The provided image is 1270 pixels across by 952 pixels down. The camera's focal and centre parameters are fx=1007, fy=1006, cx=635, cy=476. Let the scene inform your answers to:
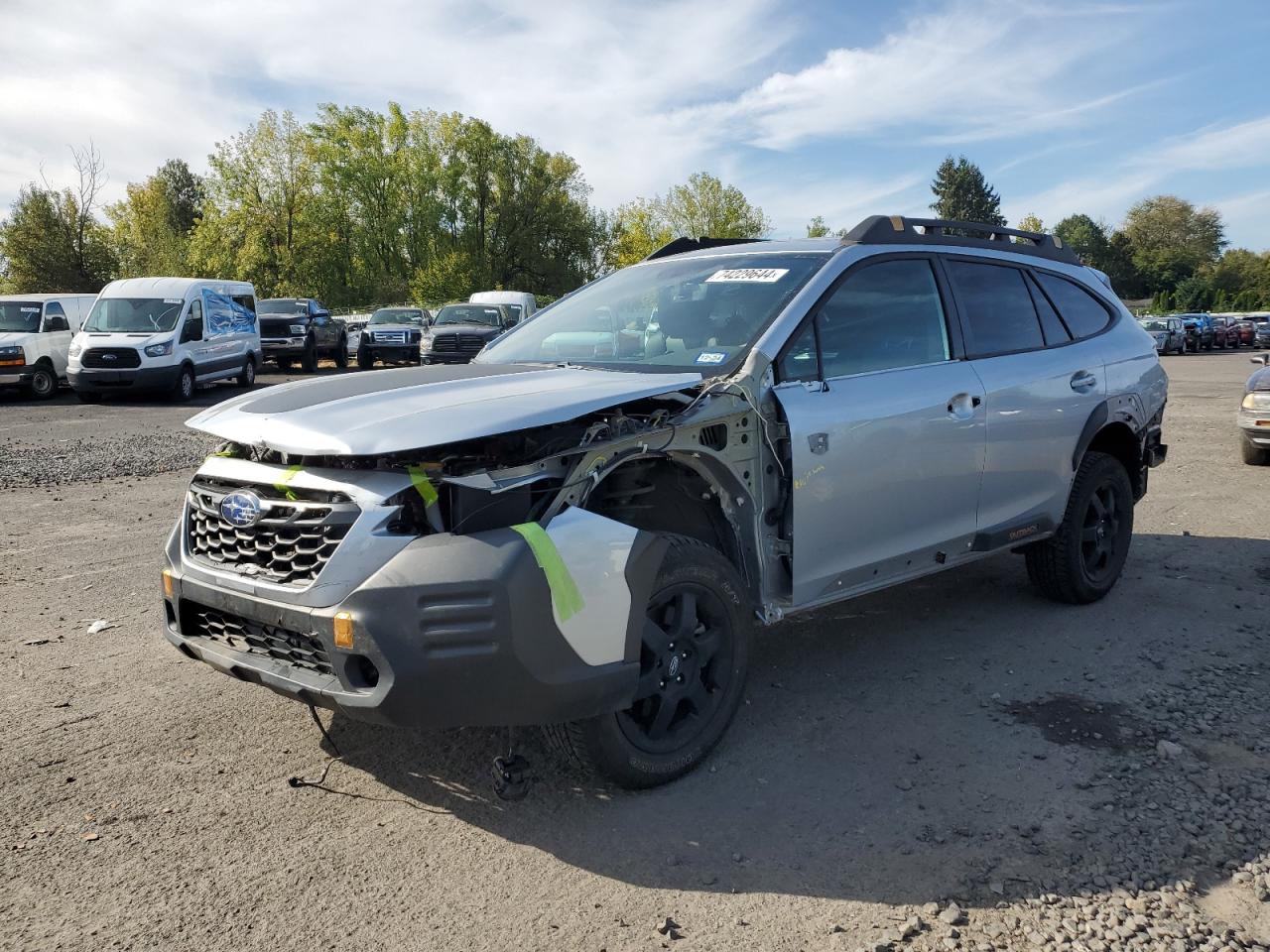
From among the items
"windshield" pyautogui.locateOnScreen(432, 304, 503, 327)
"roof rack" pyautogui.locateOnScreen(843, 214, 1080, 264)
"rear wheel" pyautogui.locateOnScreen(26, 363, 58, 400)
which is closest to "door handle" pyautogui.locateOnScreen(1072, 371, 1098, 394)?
"roof rack" pyautogui.locateOnScreen(843, 214, 1080, 264)

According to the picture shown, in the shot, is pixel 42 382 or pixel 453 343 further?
pixel 453 343

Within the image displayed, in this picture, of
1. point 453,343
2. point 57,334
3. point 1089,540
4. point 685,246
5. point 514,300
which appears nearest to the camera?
point 685,246

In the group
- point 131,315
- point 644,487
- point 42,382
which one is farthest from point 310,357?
point 644,487

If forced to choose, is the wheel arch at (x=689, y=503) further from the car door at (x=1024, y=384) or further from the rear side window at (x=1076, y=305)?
the rear side window at (x=1076, y=305)

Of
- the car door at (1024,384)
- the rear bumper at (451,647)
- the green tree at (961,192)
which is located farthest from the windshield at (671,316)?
the green tree at (961,192)

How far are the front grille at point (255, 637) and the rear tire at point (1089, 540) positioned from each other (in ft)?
12.7

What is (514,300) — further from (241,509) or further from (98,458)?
(241,509)

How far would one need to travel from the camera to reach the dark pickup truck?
90.3 ft

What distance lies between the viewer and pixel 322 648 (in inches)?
115

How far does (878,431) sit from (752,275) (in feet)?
2.91

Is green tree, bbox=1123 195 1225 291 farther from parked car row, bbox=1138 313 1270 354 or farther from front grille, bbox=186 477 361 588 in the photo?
front grille, bbox=186 477 361 588

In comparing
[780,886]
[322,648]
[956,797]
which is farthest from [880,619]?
[322,648]

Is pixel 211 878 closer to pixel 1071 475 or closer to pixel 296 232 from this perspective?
pixel 1071 475

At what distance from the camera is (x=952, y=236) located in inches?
196
